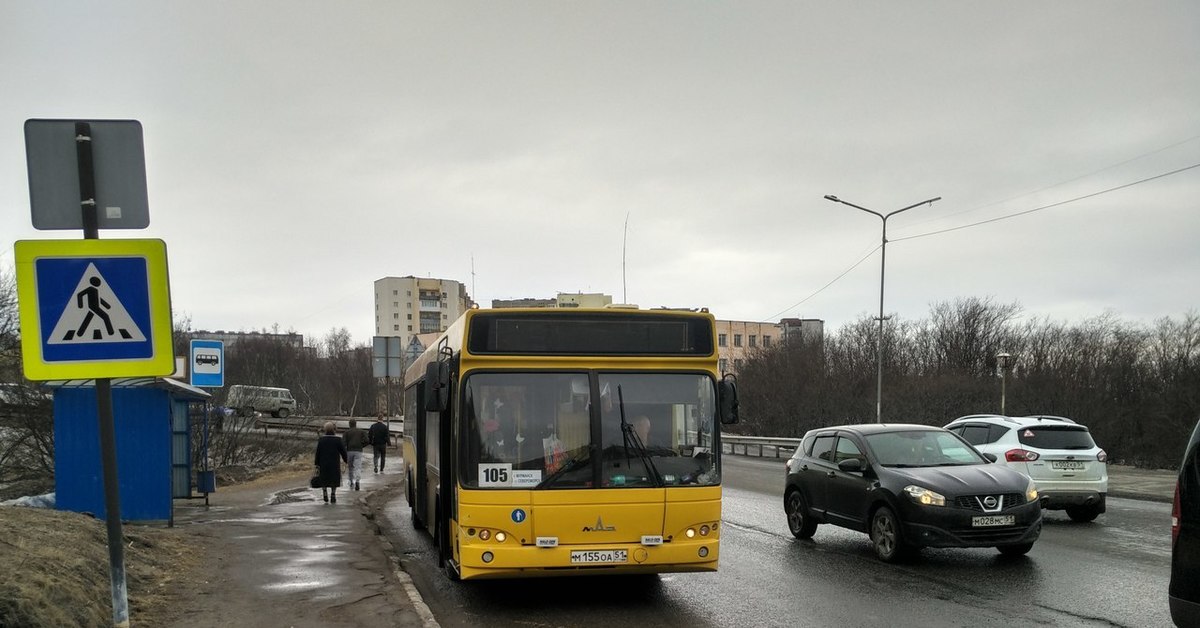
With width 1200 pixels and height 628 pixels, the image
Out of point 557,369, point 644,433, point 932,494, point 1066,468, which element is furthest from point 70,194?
point 1066,468

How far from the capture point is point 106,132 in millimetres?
5281

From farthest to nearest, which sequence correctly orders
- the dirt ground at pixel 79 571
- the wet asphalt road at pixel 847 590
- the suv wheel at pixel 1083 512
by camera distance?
the suv wheel at pixel 1083 512 → the wet asphalt road at pixel 847 590 → the dirt ground at pixel 79 571

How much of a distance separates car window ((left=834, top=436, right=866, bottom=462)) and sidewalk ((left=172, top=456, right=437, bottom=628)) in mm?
6003

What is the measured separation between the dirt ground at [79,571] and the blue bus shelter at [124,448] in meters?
2.01

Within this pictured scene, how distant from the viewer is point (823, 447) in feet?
43.8

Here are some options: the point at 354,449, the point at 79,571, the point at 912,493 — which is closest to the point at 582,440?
the point at 79,571

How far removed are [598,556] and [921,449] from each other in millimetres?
5478

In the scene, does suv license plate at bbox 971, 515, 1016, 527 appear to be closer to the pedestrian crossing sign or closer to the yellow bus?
the yellow bus

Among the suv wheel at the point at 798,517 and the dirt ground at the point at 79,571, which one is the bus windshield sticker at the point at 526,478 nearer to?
the dirt ground at the point at 79,571

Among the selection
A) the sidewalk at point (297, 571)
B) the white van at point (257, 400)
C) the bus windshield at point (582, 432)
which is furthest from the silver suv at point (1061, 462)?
the white van at point (257, 400)

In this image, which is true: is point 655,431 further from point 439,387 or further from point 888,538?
point 888,538

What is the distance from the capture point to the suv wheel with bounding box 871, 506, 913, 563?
10.9 metres

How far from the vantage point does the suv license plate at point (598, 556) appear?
8.41 meters

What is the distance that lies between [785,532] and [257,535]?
783 centimetres
